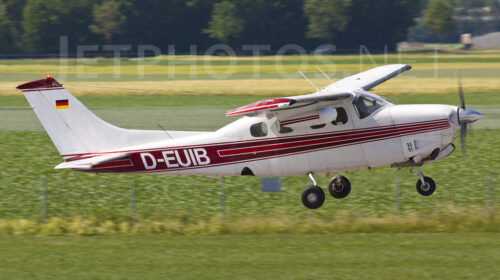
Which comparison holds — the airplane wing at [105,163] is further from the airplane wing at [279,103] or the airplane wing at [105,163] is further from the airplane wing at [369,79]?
the airplane wing at [369,79]

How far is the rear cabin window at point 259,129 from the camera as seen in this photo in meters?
21.5

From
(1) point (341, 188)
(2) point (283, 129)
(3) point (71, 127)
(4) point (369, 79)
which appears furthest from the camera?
(4) point (369, 79)

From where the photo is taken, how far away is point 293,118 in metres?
21.1

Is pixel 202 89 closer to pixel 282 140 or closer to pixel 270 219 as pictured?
pixel 270 219

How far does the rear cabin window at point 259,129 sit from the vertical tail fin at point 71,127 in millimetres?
2916

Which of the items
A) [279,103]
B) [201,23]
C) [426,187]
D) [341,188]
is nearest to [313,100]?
[279,103]

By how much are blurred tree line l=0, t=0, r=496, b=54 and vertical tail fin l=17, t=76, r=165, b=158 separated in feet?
282

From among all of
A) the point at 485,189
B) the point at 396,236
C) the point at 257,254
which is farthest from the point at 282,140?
the point at 485,189

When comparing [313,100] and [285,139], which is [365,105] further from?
[285,139]

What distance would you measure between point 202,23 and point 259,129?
93876 millimetres

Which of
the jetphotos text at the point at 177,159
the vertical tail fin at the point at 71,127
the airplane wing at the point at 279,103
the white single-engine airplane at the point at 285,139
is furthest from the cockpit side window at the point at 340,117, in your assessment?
the vertical tail fin at the point at 71,127

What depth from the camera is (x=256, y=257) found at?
74.3ft

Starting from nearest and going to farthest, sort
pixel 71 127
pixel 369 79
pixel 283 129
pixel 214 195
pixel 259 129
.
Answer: pixel 283 129, pixel 259 129, pixel 71 127, pixel 369 79, pixel 214 195

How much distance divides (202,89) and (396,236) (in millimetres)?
53086
